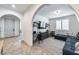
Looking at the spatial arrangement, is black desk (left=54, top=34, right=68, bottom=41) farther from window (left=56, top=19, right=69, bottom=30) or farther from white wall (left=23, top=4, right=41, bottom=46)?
white wall (left=23, top=4, right=41, bottom=46)

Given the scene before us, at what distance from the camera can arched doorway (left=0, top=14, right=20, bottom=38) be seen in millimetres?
1791

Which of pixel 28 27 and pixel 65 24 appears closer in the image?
pixel 65 24

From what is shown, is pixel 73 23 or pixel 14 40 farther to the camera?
pixel 14 40

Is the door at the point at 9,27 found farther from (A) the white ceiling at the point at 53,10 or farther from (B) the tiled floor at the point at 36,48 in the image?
(A) the white ceiling at the point at 53,10

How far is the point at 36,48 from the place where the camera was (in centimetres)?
180

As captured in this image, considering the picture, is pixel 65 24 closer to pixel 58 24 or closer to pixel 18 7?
pixel 58 24

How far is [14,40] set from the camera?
189 cm

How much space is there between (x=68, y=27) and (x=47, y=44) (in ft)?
1.87

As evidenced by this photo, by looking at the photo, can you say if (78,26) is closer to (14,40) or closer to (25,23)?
(25,23)

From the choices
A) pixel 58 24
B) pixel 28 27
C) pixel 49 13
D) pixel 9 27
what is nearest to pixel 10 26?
pixel 9 27

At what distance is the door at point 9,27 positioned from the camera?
1811 millimetres

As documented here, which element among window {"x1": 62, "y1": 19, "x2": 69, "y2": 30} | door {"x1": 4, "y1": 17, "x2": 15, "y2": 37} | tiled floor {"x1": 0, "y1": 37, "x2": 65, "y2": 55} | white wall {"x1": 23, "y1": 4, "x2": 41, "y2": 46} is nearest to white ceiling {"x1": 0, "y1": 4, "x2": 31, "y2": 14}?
white wall {"x1": 23, "y1": 4, "x2": 41, "y2": 46}

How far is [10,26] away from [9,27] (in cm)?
3
